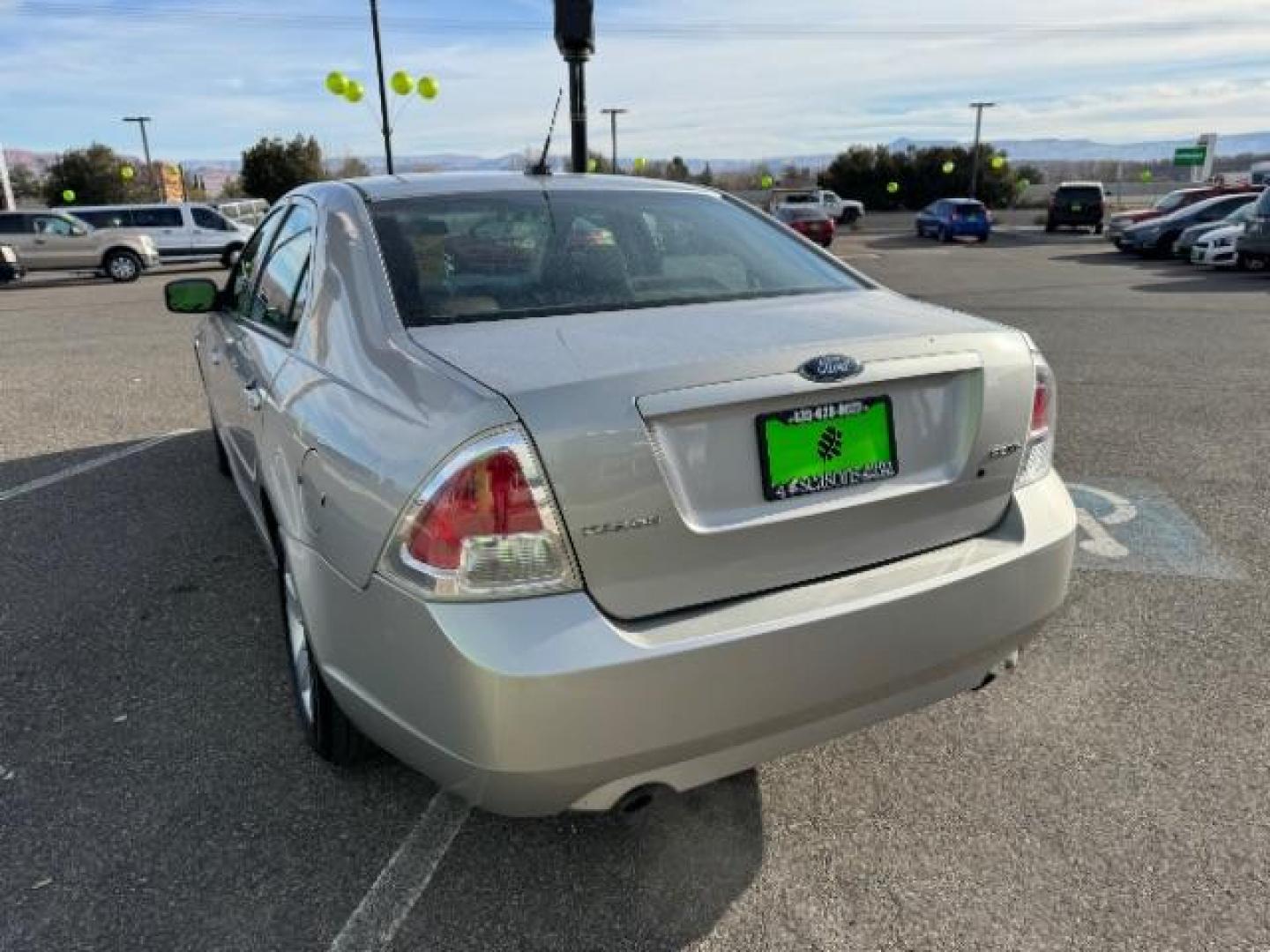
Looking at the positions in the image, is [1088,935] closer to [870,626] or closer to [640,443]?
[870,626]

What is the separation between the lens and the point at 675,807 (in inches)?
100

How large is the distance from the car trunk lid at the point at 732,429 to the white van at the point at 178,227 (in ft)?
79.3

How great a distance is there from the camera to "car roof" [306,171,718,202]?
9.80ft

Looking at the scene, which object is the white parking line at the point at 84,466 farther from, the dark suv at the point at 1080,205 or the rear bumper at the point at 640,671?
the dark suv at the point at 1080,205

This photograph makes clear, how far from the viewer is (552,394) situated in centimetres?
184

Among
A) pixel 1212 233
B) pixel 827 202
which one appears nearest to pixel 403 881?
pixel 1212 233

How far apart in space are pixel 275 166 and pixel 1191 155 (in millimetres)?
47136

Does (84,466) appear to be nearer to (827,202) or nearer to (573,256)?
(573,256)

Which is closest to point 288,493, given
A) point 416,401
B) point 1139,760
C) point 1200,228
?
point 416,401

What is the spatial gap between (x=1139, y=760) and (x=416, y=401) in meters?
2.23

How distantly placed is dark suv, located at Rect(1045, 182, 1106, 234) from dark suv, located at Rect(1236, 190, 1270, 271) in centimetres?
1914

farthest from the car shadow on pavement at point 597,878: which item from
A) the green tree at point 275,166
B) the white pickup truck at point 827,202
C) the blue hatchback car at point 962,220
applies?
the green tree at point 275,166

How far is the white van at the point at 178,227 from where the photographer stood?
76.6 ft

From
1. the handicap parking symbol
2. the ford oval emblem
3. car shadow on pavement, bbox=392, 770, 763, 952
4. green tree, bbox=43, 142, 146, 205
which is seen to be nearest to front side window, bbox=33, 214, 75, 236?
the handicap parking symbol
